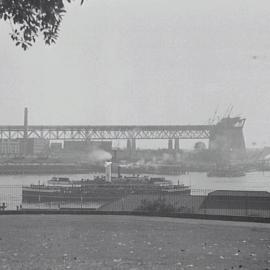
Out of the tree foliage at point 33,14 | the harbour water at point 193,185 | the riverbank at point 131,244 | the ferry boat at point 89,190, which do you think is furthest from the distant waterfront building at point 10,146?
the tree foliage at point 33,14

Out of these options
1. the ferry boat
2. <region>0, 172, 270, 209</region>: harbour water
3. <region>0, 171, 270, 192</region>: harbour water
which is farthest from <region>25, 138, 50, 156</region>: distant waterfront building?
the ferry boat

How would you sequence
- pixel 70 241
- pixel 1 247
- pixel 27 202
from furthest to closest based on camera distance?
1. pixel 27 202
2. pixel 70 241
3. pixel 1 247

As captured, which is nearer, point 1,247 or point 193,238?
point 1,247

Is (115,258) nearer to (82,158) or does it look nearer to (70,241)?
(70,241)

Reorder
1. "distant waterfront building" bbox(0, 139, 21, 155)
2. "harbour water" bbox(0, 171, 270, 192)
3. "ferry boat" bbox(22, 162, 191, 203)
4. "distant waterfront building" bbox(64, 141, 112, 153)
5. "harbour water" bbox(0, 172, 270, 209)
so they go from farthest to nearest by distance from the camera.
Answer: "distant waterfront building" bbox(0, 139, 21, 155) → "distant waterfront building" bbox(64, 141, 112, 153) → "harbour water" bbox(0, 171, 270, 192) → "ferry boat" bbox(22, 162, 191, 203) → "harbour water" bbox(0, 172, 270, 209)

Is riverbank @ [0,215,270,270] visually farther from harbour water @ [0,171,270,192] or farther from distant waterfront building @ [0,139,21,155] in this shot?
distant waterfront building @ [0,139,21,155]

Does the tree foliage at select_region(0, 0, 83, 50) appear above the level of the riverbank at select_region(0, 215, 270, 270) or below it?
above

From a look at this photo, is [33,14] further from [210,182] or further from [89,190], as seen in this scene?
[210,182]

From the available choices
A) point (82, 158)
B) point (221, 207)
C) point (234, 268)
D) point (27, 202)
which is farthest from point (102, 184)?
point (82, 158)
